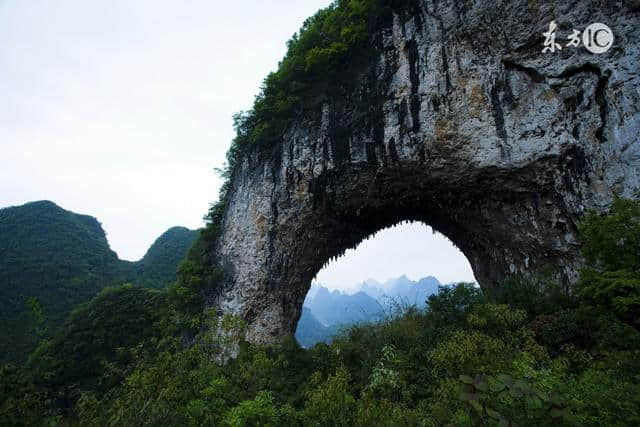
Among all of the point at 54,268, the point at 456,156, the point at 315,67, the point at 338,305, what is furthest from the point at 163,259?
the point at 338,305

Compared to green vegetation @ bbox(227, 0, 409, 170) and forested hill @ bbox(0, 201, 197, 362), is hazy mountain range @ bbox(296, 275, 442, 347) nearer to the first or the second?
forested hill @ bbox(0, 201, 197, 362)

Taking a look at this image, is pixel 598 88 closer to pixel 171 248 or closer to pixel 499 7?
pixel 499 7

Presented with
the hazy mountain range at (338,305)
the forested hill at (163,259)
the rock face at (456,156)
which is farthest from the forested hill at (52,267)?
the hazy mountain range at (338,305)

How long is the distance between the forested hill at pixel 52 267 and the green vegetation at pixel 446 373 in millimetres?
16210

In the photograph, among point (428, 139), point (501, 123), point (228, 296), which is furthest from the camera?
point (228, 296)

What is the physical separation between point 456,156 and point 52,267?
30.1 metres

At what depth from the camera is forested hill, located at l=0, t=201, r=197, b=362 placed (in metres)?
19.0

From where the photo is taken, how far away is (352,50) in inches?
468

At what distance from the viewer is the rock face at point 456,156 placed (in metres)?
7.85

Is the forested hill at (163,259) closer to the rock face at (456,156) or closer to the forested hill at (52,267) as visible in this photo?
the forested hill at (52,267)

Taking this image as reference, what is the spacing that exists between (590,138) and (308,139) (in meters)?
8.66

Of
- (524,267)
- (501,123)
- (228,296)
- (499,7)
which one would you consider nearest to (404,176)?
(501,123)

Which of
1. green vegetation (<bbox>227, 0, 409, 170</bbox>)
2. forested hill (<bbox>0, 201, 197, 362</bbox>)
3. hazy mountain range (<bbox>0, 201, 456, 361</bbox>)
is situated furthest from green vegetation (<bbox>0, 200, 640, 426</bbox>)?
forested hill (<bbox>0, 201, 197, 362</bbox>)

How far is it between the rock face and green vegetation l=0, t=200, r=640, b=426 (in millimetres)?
2313
